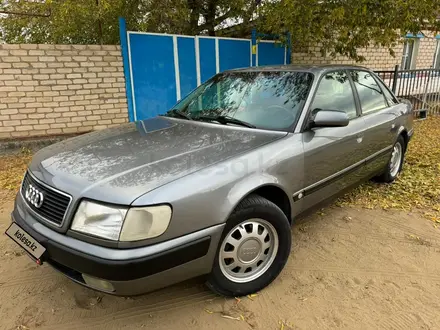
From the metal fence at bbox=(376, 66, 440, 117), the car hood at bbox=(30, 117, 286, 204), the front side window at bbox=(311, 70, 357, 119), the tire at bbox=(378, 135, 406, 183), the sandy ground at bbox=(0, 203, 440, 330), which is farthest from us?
the metal fence at bbox=(376, 66, 440, 117)

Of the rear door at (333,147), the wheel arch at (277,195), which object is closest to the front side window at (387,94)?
the rear door at (333,147)

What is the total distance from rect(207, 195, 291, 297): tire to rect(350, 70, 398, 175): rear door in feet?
5.29

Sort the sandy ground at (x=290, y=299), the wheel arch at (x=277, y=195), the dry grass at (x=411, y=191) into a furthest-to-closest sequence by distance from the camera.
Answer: the dry grass at (x=411, y=191), the wheel arch at (x=277, y=195), the sandy ground at (x=290, y=299)

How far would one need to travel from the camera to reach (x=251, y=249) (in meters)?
2.30

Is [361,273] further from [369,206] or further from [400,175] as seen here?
[400,175]

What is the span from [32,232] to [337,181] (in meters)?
2.49

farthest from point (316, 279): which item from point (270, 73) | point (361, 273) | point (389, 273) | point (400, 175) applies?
point (400, 175)

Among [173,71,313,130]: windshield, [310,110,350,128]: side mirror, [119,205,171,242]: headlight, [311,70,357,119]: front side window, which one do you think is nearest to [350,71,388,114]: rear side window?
[311,70,357,119]: front side window

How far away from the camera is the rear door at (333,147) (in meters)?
2.69

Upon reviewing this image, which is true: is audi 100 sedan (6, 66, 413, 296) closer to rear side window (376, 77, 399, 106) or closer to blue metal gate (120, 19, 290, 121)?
rear side window (376, 77, 399, 106)

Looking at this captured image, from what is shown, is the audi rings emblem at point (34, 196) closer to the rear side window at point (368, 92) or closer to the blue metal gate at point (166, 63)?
the rear side window at point (368, 92)

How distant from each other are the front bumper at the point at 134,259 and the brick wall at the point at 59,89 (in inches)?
179

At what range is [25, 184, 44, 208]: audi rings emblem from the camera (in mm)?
2072

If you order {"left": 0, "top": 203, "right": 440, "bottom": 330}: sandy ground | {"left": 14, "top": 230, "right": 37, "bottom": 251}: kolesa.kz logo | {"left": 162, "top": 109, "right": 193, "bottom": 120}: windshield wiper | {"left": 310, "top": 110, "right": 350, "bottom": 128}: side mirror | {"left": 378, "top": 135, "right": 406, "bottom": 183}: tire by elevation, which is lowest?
{"left": 0, "top": 203, "right": 440, "bottom": 330}: sandy ground
